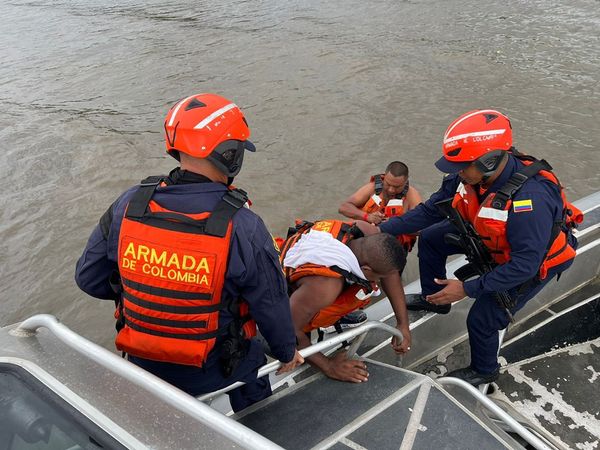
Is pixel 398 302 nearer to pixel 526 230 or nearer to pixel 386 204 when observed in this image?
pixel 526 230

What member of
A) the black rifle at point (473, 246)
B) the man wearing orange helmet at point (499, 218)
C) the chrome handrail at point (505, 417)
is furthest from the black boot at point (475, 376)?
the chrome handrail at point (505, 417)

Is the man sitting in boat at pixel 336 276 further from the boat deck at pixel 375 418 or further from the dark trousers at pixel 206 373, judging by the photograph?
the dark trousers at pixel 206 373

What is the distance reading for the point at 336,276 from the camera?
232 cm

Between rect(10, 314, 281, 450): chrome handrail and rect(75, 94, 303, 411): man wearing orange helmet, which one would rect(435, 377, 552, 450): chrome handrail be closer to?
rect(75, 94, 303, 411): man wearing orange helmet

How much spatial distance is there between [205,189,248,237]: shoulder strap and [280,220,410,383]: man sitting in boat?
765 millimetres

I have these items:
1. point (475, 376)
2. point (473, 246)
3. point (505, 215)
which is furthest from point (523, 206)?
point (475, 376)

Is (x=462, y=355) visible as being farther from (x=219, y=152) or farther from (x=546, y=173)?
(x=219, y=152)

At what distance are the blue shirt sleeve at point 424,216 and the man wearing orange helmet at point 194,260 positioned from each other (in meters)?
1.58

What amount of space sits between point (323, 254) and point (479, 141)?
3.10 ft

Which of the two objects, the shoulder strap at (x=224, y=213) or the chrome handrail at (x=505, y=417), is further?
the chrome handrail at (x=505, y=417)

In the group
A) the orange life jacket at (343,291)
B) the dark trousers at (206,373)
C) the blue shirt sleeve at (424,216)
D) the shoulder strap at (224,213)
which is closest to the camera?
the shoulder strap at (224,213)

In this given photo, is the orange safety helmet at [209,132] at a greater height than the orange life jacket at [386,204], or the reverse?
the orange safety helmet at [209,132]

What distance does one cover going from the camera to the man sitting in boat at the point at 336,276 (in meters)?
2.32

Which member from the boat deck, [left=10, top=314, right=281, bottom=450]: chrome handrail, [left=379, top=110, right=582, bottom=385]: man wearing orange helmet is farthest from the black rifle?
[left=10, top=314, right=281, bottom=450]: chrome handrail
